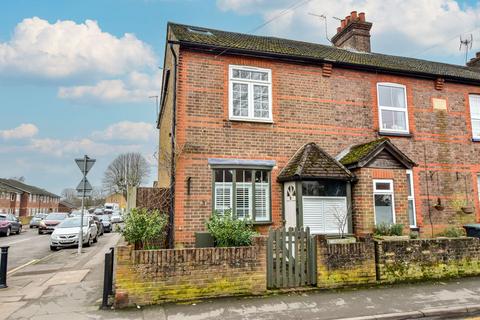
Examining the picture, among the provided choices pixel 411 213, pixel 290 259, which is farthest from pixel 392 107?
pixel 290 259

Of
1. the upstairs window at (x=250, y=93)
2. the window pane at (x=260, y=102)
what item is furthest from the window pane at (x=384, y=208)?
the window pane at (x=260, y=102)

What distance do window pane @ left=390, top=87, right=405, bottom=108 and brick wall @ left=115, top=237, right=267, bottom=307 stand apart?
27.1ft

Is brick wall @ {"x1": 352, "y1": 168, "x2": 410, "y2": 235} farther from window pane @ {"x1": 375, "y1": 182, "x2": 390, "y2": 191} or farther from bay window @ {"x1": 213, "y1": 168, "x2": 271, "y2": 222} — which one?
bay window @ {"x1": 213, "y1": 168, "x2": 271, "y2": 222}

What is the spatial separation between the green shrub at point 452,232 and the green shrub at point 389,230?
238cm

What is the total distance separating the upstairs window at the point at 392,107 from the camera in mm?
11930

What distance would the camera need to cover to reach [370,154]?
31.7 ft

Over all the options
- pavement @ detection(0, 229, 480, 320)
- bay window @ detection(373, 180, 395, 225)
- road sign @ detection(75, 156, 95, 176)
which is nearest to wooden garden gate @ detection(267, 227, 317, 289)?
pavement @ detection(0, 229, 480, 320)

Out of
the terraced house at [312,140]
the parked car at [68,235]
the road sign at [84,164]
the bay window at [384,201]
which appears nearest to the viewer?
the terraced house at [312,140]

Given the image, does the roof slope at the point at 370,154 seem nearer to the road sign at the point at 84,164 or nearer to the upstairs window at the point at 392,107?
the upstairs window at the point at 392,107

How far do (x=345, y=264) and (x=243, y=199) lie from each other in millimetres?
3594

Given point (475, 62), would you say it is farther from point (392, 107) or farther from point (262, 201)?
point (262, 201)

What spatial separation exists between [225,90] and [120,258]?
19.8 feet

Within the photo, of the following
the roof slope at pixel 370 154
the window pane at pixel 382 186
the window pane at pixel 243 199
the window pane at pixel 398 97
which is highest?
the window pane at pixel 398 97

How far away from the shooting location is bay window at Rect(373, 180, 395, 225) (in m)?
9.88
